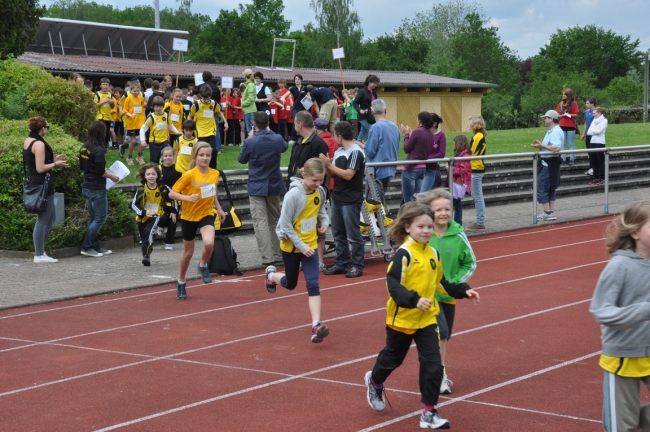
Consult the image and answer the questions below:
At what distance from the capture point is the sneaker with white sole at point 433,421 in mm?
Result: 5785

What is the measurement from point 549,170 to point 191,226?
8.60m

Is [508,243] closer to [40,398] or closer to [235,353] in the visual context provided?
[235,353]

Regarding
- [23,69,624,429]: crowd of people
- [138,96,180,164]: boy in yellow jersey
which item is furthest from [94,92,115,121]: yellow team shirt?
[138,96,180,164]: boy in yellow jersey

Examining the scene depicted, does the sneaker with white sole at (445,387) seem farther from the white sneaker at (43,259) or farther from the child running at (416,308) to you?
the white sneaker at (43,259)

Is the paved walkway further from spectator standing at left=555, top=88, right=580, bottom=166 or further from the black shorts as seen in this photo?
spectator standing at left=555, top=88, right=580, bottom=166

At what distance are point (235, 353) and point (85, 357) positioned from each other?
51.8 inches

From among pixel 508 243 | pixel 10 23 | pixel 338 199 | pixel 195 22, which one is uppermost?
pixel 195 22

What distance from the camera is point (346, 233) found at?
12.6m

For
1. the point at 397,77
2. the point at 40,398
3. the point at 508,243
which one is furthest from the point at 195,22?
the point at 40,398

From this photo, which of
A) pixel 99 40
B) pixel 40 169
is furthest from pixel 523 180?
pixel 99 40

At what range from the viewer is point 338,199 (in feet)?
40.5

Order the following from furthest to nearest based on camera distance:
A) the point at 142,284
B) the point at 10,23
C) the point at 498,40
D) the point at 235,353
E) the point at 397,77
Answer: the point at 498,40, the point at 397,77, the point at 10,23, the point at 142,284, the point at 235,353

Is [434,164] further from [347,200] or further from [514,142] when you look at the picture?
[514,142]

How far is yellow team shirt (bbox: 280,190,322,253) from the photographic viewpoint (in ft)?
28.4
